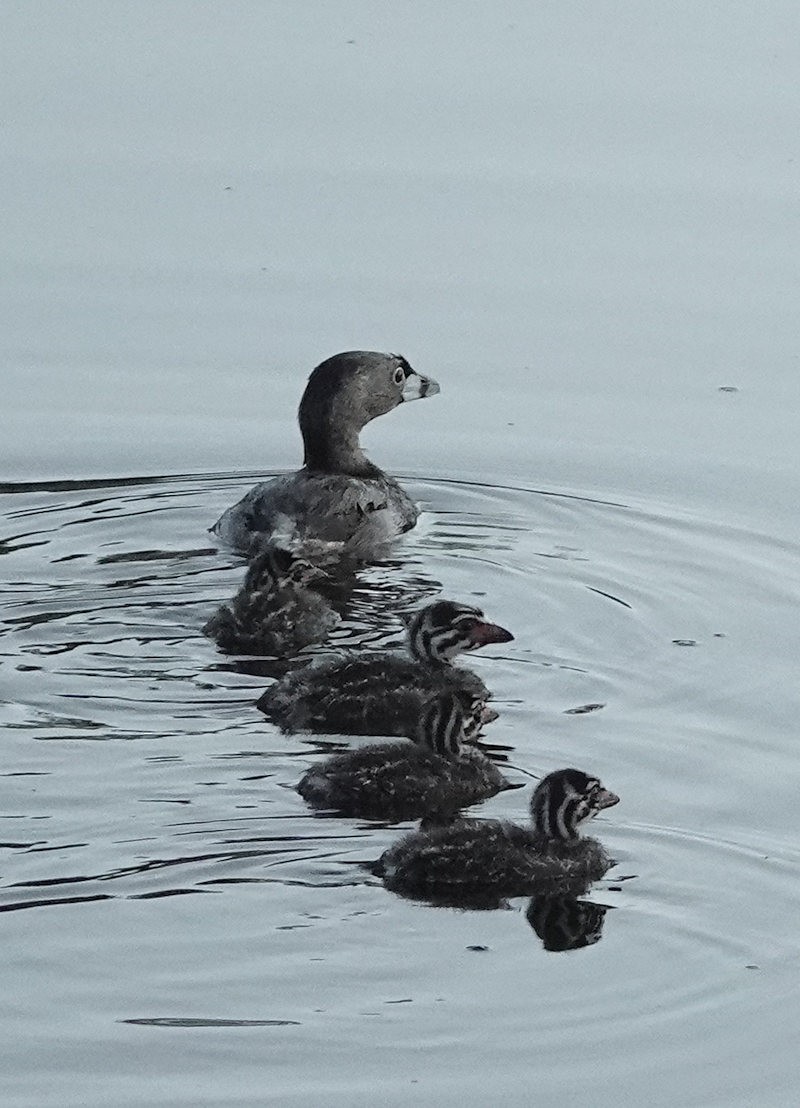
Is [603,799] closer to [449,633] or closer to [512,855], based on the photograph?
[512,855]

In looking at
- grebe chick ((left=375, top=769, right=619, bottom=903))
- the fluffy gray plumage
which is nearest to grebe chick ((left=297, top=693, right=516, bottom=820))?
the fluffy gray plumage

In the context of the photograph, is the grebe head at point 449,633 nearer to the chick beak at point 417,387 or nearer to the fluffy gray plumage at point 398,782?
the fluffy gray plumage at point 398,782

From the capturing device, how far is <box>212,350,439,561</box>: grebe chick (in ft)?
39.0

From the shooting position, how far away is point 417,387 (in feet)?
42.4

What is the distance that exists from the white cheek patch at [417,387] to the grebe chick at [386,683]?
2.96 metres

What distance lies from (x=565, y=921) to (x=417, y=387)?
5424 millimetres

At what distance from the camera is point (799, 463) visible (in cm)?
1268

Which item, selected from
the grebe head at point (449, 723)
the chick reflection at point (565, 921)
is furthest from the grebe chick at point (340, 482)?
the chick reflection at point (565, 921)

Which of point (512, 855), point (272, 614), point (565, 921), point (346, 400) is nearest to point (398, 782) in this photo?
point (512, 855)

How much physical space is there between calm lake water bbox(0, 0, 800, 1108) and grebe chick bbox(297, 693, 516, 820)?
117mm

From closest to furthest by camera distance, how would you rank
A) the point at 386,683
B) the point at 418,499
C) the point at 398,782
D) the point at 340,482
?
the point at 398,782, the point at 386,683, the point at 340,482, the point at 418,499

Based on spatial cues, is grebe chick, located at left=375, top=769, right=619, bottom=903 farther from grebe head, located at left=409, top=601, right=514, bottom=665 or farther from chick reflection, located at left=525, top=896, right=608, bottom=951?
grebe head, located at left=409, top=601, right=514, bottom=665

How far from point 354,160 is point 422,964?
9708 mm

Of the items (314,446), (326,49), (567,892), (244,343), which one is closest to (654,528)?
(314,446)
